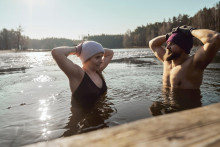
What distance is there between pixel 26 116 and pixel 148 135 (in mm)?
2755

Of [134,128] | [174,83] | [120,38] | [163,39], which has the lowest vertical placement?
[174,83]

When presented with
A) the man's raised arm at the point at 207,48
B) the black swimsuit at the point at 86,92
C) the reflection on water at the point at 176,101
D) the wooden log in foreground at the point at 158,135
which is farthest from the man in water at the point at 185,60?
the wooden log in foreground at the point at 158,135

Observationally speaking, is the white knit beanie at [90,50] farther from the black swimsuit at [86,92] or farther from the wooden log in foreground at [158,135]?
the wooden log in foreground at [158,135]

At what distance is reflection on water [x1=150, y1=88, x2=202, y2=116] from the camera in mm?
3138

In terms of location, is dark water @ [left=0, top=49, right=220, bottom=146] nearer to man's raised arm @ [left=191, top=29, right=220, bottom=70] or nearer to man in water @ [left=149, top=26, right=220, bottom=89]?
man in water @ [left=149, top=26, right=220, bottom=89]

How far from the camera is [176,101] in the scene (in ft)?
11.6

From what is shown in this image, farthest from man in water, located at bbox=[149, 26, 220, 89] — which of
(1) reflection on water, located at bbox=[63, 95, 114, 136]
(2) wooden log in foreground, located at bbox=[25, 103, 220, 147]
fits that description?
(2) wooden log in foreground, located at bbox=[25, 103, 220, 147]

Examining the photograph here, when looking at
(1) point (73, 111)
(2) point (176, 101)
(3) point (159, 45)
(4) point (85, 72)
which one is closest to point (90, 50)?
(4) point (85, 72)

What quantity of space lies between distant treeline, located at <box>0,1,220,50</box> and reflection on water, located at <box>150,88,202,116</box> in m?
2.26

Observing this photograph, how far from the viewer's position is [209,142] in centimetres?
→ 85

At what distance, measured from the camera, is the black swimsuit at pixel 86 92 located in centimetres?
337

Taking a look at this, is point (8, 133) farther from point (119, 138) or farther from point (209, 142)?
point (209, 142)

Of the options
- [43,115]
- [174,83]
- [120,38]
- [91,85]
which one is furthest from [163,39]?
[120,38]

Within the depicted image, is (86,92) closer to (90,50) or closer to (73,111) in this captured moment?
(73,111)
